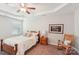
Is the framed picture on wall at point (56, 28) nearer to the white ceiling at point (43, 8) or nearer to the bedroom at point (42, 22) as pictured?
the bedroom at point (42, 22)

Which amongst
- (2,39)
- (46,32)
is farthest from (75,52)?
(2,39)

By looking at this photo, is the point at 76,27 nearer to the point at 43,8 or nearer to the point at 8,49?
the point at 43,8

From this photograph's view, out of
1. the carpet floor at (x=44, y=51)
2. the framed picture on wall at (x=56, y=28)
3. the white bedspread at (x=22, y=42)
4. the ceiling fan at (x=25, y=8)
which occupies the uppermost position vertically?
the ceiling fan at (x=25, y=8)

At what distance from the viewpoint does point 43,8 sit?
199 cm

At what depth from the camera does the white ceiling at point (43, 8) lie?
1.94 m

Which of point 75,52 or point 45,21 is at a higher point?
point 45,21

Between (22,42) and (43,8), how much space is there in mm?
736

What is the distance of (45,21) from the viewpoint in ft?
6.76

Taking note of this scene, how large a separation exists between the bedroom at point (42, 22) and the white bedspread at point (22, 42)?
51mm

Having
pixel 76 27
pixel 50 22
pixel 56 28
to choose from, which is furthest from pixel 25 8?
pixel 76 27

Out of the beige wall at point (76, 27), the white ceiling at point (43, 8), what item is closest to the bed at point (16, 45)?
the white ceiling at point (43, 8)
